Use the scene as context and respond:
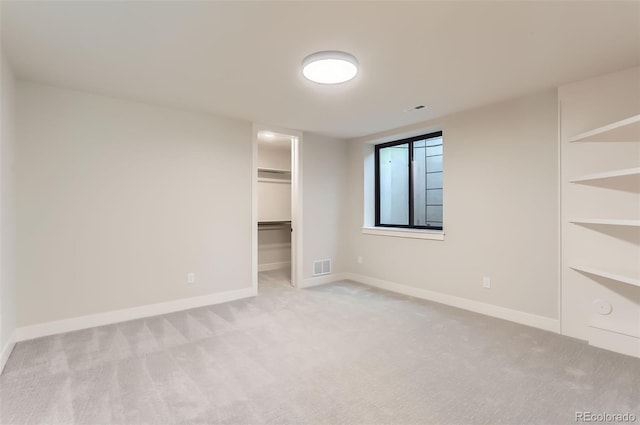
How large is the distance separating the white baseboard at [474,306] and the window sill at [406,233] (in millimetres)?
694

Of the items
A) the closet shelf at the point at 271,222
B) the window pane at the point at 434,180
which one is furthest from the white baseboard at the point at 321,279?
the window pane at the point at 434,180

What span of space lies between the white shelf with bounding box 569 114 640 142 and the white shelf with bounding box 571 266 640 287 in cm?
110

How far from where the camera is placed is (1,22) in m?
1.91

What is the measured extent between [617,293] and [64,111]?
521 cm

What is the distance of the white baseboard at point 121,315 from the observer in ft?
9.18

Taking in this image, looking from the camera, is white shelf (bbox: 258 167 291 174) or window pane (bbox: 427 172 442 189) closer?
window pane (bbox: 427 172 442 189)

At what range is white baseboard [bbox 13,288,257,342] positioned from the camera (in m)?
2.80

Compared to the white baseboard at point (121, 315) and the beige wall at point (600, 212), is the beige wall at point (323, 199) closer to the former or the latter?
the white baseboard at point (121, 315)

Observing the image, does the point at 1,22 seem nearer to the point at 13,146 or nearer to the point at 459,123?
the point at 13,146

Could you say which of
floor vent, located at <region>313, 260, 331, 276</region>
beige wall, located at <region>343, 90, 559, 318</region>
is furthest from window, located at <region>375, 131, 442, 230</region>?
floor vent, located at <region>313, 260, 331, 276</region>

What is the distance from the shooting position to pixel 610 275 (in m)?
2.37

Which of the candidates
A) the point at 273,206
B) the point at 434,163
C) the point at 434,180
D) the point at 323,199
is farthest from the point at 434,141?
the point at 273,206

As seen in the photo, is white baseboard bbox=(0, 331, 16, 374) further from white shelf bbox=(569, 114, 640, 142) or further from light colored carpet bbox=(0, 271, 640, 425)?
white shelf bbox=(569, 114, 640, 142)

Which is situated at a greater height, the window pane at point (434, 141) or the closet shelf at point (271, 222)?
the window pane at point (434, 141)
